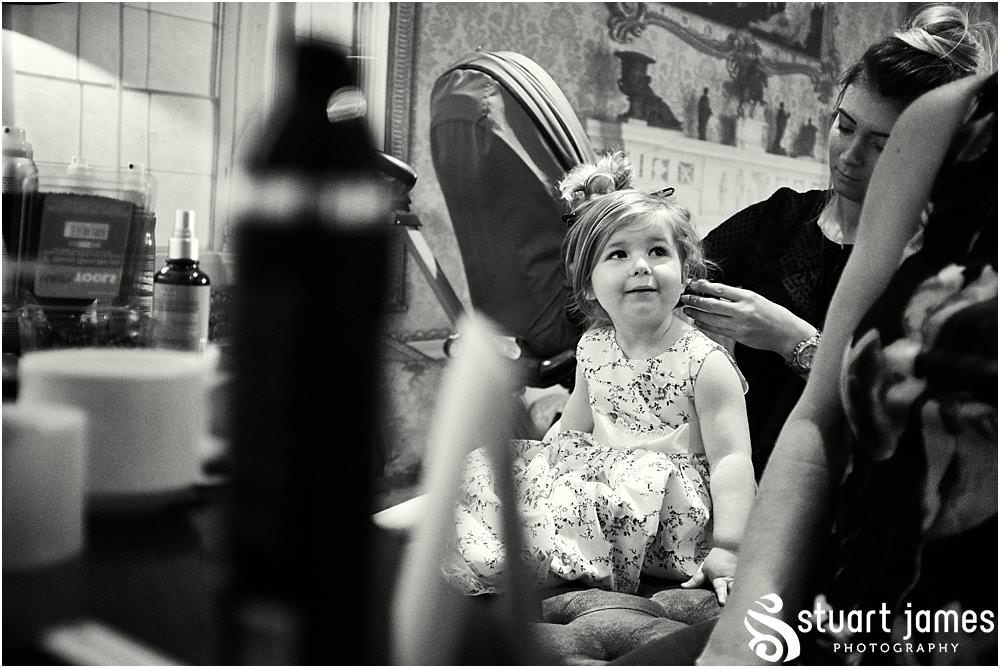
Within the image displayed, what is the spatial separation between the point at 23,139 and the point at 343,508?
0.26 m

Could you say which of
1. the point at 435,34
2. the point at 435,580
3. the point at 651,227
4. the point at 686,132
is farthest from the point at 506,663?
the point at 435,34

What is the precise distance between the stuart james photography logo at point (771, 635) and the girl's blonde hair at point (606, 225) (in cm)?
Result: 34

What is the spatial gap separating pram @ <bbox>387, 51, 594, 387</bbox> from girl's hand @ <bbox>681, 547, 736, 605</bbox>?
0.20 m

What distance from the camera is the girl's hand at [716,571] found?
23.7 inches

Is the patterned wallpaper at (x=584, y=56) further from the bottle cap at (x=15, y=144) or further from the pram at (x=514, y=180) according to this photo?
the bottle cap at (x=15, y=144)

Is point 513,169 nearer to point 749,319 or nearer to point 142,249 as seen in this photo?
point 749,319

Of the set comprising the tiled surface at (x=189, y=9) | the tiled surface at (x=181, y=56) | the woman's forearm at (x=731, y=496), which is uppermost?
the tiled surface at (x=189, y=9)

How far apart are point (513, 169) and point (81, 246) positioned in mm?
525

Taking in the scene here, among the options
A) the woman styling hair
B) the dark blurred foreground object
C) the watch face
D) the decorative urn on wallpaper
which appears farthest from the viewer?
the decorative urn on wallpaper

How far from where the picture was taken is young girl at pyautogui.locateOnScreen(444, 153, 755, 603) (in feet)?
2.17

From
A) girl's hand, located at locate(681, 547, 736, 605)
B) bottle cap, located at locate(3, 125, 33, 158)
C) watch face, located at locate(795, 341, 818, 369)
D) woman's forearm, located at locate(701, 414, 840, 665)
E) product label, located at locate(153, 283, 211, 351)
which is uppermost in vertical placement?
bottle cap, located at locate(3, 125, 33, 158)

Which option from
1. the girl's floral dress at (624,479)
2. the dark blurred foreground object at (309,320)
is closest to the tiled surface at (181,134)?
the dark blurred foreground object at (309,320)

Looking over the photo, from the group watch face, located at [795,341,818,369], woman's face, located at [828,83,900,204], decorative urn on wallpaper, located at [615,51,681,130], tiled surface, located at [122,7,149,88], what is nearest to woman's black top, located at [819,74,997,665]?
woman's face, located at [828,83,900,204]

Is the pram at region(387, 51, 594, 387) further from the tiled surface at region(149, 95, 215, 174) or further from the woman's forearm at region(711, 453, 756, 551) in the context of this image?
the tiled surface at region(149, 95, 215, 174)
